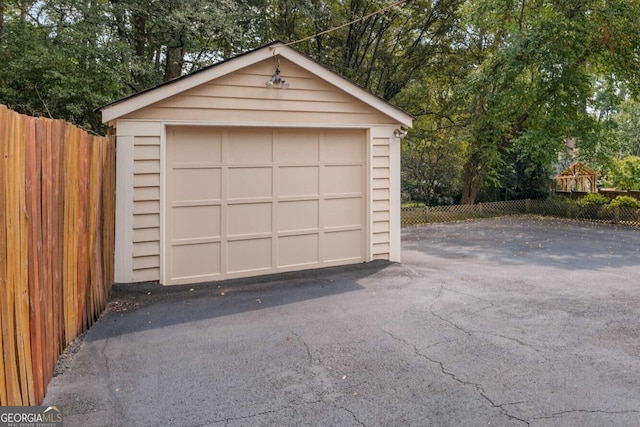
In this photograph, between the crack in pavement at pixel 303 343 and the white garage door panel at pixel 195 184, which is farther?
the white garage door panel at pixel 195 184

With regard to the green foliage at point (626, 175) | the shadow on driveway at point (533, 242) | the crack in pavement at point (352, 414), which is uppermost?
the green foliage at point (626, 175)

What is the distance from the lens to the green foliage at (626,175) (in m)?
16.3

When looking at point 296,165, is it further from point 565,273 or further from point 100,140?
point 565,273

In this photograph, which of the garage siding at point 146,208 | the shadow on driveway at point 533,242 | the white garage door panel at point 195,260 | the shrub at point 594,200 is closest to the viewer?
the garage siding at point 146,208

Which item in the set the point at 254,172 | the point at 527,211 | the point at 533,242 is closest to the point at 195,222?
the point at 254,172

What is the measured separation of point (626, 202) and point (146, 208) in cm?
1385

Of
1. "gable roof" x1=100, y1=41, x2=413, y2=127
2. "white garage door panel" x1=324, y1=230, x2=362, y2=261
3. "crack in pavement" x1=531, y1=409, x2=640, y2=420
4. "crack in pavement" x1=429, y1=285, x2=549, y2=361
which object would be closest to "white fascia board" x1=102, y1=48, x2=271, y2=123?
"gable roof" x1=100, y1=41, x2=413, y2=127

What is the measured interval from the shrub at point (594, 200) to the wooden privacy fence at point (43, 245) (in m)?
14.8

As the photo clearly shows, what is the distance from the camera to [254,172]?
6.15 m

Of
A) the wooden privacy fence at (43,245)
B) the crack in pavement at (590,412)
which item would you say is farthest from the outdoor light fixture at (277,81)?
the crack in pavement at (590,412)

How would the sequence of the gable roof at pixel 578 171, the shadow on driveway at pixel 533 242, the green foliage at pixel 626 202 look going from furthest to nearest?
1. the gable roof at pixel 578 171
2. the green foliage at pixel 626 202
3. the shadow on driveway at pixel 533 242

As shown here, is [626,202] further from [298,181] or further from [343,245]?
[298,181]

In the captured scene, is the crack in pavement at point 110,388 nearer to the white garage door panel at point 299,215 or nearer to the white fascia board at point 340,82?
the white garage door panel at point 299,215

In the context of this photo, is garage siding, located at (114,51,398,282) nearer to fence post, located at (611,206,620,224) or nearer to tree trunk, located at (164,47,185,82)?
tree trunk, located at (164,47,185,82)
